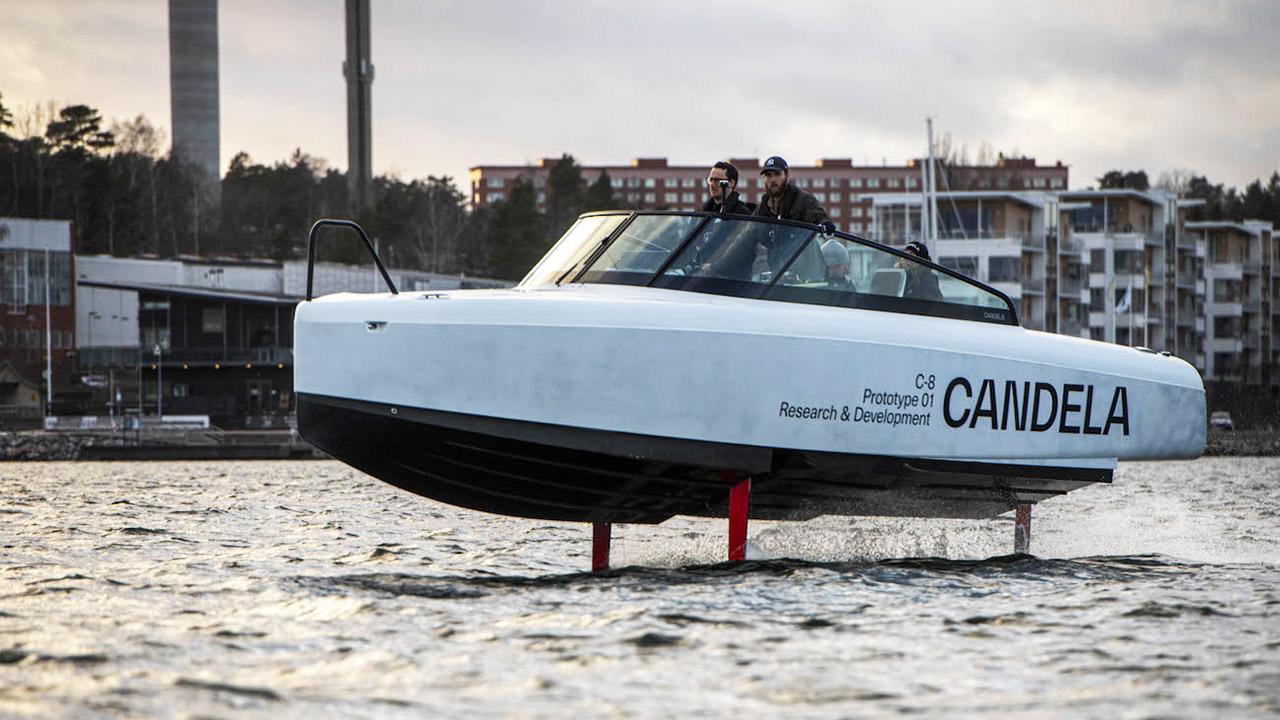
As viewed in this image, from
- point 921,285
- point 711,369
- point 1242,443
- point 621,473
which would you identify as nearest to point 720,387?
point 711,369

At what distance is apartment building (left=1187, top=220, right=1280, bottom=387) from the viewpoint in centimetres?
9144

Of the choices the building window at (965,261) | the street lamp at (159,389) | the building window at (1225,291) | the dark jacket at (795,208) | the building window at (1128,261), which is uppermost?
the building window at (1128,261)

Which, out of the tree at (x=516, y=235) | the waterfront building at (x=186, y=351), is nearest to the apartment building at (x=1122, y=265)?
the tree at (x=516, y=235)

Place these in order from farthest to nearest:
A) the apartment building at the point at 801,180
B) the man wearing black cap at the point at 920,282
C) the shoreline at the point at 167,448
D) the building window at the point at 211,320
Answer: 1. the apartment building at the point at 801,180
2. the building window at the point at 211,320
3. the shoreline at the point at 167,448
4. the man wearing black cap at the point at 920,282

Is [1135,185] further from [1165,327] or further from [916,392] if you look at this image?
[916,392]

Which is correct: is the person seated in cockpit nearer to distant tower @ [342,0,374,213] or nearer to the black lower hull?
the black lower hull

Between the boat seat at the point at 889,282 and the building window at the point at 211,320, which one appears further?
the building window at the point at 211,320

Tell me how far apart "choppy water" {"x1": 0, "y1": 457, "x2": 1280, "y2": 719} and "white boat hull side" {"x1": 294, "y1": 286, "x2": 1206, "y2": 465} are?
937 millimetres

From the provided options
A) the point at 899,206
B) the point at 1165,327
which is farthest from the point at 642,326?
the point at 1165,327

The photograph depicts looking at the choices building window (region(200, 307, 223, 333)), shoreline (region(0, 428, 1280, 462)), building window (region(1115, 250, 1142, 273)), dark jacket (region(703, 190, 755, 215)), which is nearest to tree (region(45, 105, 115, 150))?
building window (region(200, 307, 223, 333))

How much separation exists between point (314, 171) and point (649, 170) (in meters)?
37.1

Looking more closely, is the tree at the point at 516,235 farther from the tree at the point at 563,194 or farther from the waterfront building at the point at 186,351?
the tree at the point at 563,194

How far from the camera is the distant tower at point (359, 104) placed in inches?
3844

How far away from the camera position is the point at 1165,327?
274 ft
